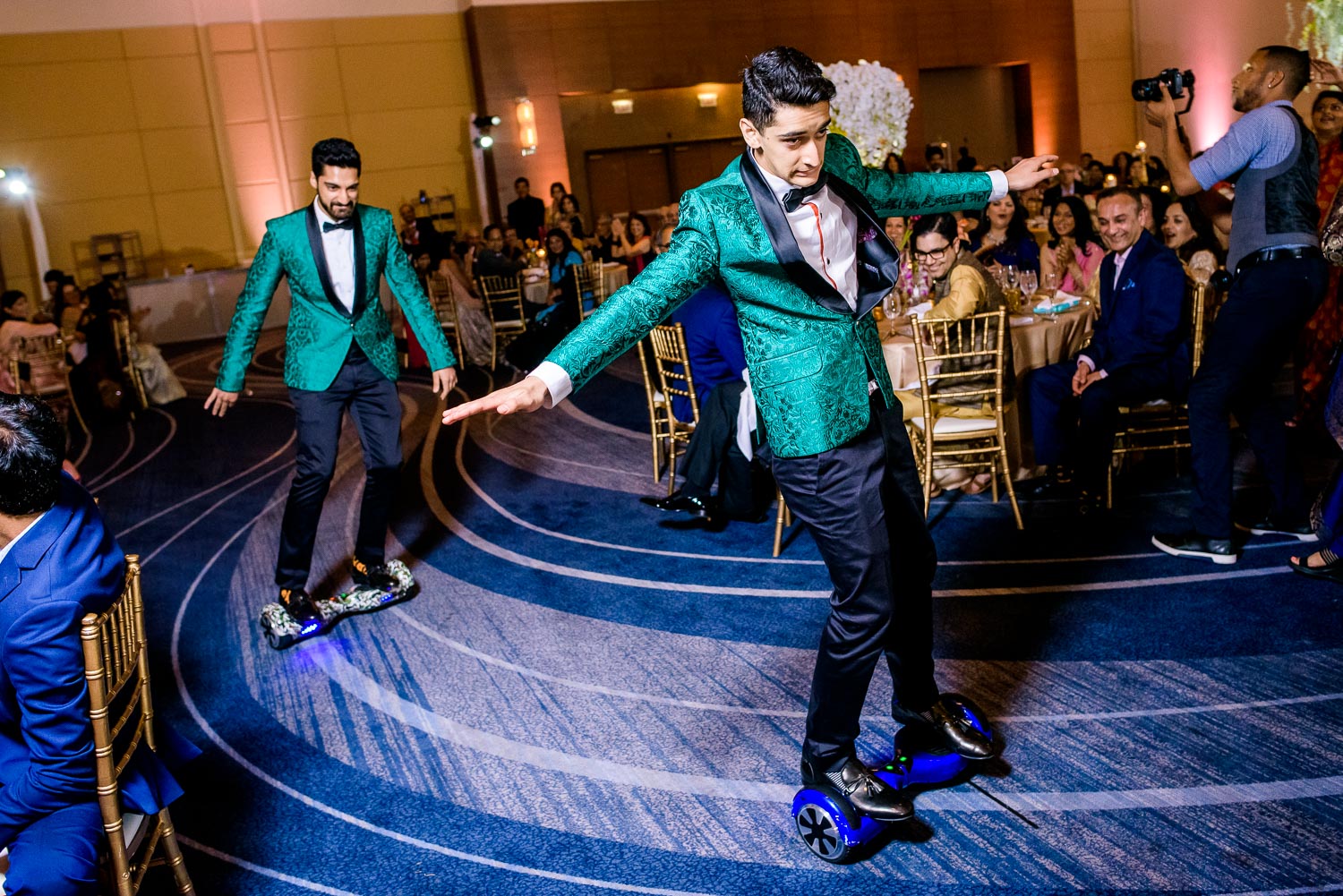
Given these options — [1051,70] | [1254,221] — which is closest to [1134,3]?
[1051,70]

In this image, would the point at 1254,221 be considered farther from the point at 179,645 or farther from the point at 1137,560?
the point at 179,645

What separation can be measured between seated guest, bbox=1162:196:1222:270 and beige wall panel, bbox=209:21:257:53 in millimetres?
12250

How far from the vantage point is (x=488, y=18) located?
14258mm

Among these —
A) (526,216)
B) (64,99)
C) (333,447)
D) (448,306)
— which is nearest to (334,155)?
(333,447)

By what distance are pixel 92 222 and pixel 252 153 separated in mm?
2158

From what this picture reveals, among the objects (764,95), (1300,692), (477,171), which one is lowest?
(1300,692)

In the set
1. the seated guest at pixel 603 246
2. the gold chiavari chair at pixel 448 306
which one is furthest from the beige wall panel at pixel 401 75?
the gold chiavari chair at pixel 448 306

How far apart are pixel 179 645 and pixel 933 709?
2811 millimetres

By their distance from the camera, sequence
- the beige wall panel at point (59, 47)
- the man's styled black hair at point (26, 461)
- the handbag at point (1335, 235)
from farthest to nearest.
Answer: the beige wall panel at point (59, 47), the handbag at point (1335, 235), the man's styled black hair at point (26, 461)

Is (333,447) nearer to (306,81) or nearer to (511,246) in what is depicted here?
(511,246)

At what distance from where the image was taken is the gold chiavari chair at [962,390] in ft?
13.8

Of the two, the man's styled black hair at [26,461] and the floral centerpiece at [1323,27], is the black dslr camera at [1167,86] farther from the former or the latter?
the floral centerpiece at [1323,27]

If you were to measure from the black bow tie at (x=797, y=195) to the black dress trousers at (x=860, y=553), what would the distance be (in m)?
0.47

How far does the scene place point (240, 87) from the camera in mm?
13898
